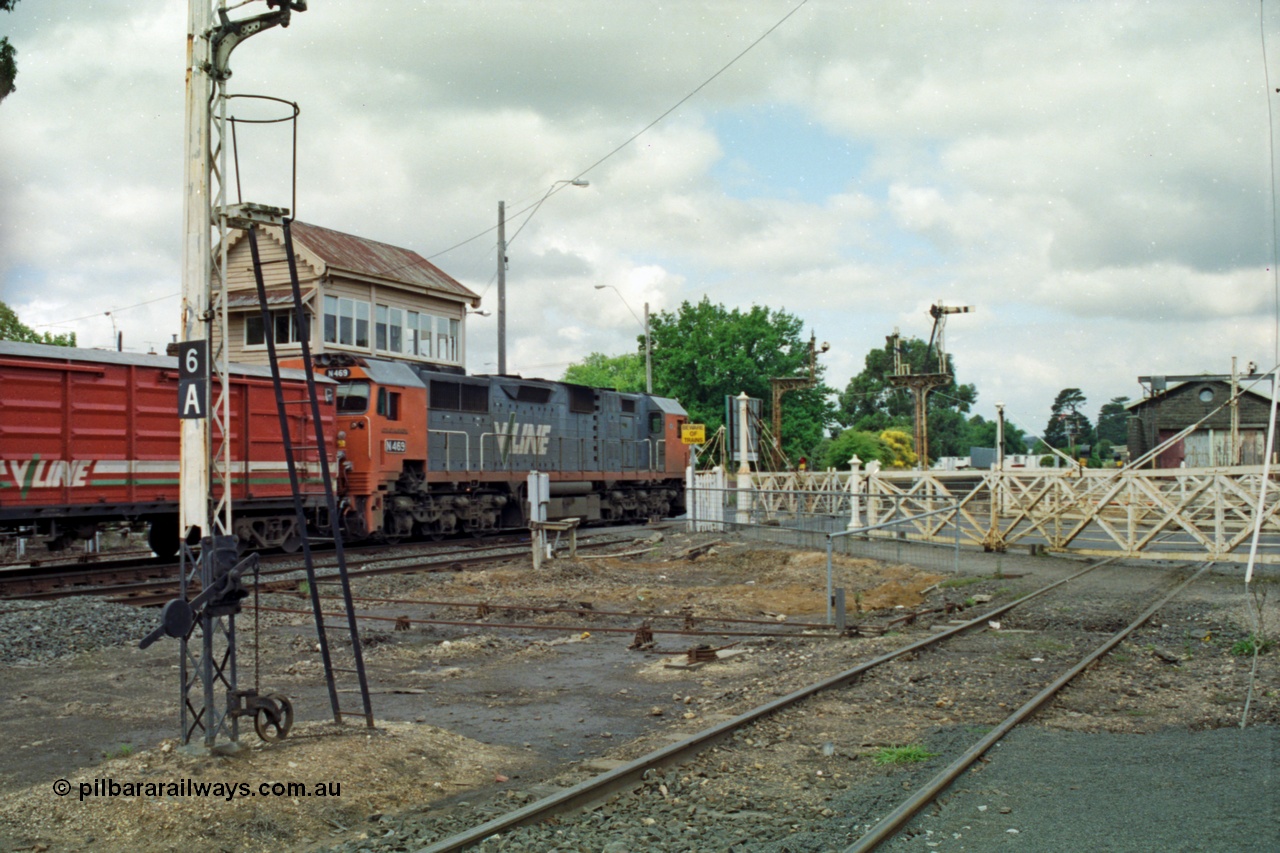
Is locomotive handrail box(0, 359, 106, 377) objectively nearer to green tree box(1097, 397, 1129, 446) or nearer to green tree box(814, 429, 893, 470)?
green tree box(814, 429, 893, 470)

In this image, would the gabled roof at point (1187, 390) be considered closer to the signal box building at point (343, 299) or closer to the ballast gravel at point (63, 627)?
the signal box building at point (343, 299)

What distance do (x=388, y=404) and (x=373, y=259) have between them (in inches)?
586

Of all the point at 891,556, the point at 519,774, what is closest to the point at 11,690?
the point at 519,774

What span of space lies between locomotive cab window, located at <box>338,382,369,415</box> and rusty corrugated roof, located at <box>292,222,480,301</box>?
37.5ft

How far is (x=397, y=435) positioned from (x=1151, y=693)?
53.5ft

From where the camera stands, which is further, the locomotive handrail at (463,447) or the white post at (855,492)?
the white post at (855,492)

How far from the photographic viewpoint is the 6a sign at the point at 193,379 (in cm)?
1023

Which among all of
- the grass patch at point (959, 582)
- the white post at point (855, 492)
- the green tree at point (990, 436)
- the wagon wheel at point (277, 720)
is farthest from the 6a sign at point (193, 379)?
the green tree at point (990, 436)

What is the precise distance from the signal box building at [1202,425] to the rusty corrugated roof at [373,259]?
40.4m

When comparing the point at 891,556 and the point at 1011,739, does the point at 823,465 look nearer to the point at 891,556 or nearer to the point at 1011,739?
the point at 891,556

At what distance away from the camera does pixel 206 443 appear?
1095 centimetres

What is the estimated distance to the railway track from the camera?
212 inches

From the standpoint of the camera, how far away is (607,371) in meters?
111

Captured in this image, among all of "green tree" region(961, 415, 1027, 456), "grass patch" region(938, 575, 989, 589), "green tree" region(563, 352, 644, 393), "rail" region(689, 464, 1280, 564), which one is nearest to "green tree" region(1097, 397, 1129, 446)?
"green tree" region(961, 415, 1027, 456)
